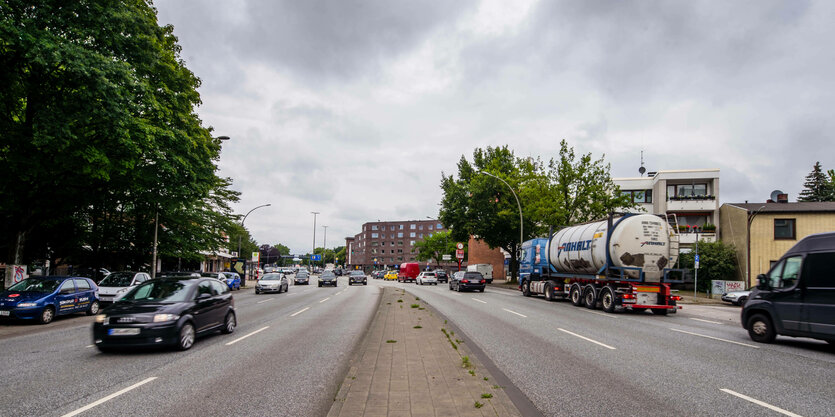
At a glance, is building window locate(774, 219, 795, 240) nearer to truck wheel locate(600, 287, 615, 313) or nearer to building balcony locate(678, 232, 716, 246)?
building balcony locate(678, 232, 716, 246)

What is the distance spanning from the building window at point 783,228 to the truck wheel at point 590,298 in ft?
78.3

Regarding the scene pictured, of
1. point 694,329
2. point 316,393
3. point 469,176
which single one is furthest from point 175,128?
point 469,176

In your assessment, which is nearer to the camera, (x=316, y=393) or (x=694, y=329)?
(x=316, y=393)

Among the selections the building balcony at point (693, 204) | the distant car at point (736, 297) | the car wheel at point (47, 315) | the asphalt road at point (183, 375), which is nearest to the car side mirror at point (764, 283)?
the asphalt road at point (183, 375)

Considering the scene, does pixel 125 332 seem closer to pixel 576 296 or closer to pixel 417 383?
pixel 417 383

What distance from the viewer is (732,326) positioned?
48.8 feet

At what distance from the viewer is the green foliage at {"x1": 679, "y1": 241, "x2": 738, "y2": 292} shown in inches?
1420

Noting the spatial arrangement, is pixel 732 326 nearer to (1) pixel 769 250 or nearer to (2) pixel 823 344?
(2) pixel 823 344

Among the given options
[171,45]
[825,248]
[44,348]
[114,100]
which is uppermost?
[171,45]

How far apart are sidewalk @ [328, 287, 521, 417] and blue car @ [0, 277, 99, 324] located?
36.0 ft

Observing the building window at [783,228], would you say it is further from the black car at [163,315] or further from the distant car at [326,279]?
the black car at [163,315]

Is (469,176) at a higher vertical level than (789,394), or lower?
higher

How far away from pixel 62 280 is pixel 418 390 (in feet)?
49.9

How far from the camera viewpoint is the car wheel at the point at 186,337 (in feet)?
30.0
